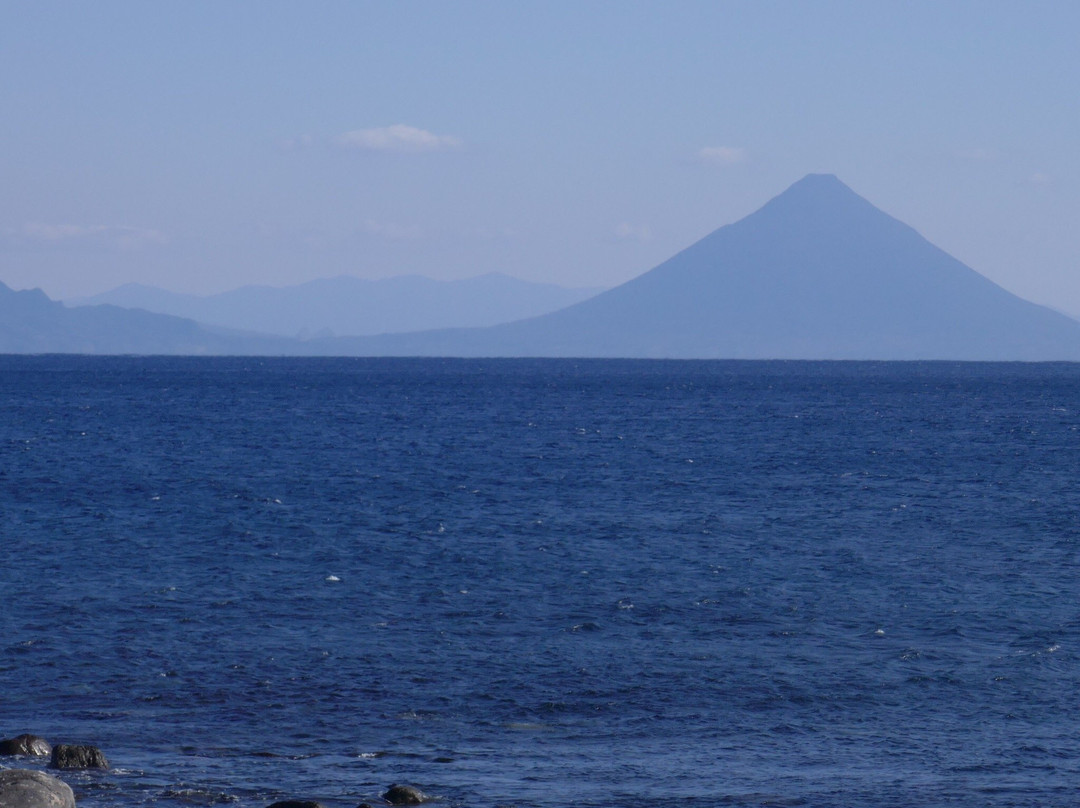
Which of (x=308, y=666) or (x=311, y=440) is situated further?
(x=311, y=440)

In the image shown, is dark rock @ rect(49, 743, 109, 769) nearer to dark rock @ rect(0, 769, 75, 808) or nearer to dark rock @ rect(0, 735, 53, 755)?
dark rock @ rect(0, 735, 53, 755)

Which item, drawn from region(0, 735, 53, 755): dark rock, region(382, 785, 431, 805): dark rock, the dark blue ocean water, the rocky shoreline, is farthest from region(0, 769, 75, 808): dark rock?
region(382, 785, 431, 805): dark rock

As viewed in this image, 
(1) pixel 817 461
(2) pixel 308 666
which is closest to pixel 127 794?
(2) pixel 308 666

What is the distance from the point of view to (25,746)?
2438 centimetres

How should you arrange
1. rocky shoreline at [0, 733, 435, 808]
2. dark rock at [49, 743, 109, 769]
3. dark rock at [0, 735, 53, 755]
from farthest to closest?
dark rock at [0, 735, 53, 755]
dark rock at [49, 743, 109, 769]
rocky shoreline at [0, 733, 435, 808]

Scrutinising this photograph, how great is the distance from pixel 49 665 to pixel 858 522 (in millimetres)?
36683

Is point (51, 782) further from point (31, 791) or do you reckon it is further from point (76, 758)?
point (76, 758)

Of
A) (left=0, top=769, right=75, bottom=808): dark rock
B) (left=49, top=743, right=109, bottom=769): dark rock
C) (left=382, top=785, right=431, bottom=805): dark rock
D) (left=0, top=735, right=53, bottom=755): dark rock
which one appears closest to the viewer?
(left=0, top=769, right=75, bottom=808): dark rock

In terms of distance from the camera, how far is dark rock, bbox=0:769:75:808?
19.5 metres

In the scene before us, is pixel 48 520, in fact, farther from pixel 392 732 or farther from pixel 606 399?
pixel 606 399

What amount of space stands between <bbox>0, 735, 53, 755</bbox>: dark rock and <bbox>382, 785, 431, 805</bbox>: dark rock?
6.98 metres

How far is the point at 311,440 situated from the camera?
10212cm

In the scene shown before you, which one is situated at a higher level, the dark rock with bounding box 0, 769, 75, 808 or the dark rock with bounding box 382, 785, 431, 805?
the dark rock with bounding box 0, 769, 75, 808

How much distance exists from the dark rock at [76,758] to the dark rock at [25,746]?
62cm
